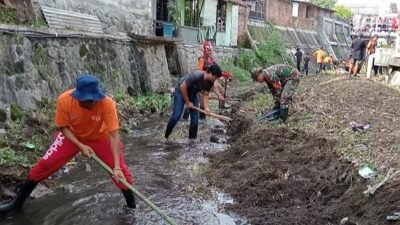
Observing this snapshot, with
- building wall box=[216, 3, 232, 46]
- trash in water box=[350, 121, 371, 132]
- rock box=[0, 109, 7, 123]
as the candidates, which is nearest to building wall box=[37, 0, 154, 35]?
rock box=[0, 109, 7, 123]

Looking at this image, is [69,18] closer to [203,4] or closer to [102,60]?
[102,60]

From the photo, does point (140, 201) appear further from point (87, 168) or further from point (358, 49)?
point (358, 49)

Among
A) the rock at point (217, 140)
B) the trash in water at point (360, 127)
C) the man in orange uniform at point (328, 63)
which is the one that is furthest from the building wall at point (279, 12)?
the trash in water at point (360, 127)

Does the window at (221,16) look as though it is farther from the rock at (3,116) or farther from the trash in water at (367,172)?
the trash in water at (367,172)

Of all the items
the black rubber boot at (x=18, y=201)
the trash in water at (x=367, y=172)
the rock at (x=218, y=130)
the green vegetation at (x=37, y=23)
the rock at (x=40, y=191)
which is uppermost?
the green vegetation at (x=37, y=23)

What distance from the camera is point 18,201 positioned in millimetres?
5270

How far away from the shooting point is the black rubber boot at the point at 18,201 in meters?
5.13

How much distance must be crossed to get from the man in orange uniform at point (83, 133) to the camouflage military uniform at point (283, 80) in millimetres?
5061

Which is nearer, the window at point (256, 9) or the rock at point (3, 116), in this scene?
the rock at point (3, 116)

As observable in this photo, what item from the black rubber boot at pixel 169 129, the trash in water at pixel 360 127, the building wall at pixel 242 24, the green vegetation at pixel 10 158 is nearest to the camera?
the green vegetation at pixel 10 158

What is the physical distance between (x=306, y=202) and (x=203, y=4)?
22.3 metres

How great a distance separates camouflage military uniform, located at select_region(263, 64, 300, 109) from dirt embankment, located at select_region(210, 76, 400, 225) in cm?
53

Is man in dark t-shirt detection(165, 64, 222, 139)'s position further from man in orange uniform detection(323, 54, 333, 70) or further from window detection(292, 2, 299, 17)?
window detection(292, 2, 299, 17)

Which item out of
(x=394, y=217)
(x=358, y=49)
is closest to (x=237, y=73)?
(x=358, y=49)
